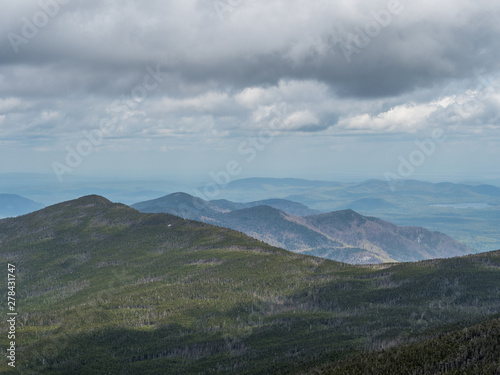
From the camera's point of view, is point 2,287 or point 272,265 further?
point 2,287

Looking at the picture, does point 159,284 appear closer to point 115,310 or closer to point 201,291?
point 201,291

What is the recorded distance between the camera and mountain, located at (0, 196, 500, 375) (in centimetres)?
5281

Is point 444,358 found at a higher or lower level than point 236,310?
higher

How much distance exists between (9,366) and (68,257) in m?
110

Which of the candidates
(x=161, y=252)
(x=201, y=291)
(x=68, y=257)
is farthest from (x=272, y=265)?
(x=68, y=257)

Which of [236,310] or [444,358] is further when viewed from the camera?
[236,310]

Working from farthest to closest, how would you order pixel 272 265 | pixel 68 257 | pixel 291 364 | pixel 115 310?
pixel 68 257 → pixel 272 265 → pixel 115 310 → pixel 291 364

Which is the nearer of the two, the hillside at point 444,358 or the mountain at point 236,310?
the hillside at point 444,358

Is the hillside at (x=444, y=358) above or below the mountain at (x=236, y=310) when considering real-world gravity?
above

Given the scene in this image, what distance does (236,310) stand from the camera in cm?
8156

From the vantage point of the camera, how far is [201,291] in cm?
9681

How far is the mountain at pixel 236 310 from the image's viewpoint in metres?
52.8

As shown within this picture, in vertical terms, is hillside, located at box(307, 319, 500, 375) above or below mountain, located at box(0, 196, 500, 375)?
above

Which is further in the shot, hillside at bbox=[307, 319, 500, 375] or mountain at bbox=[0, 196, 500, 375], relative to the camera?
mountain at bbox=[0, 196, 500, 375]
